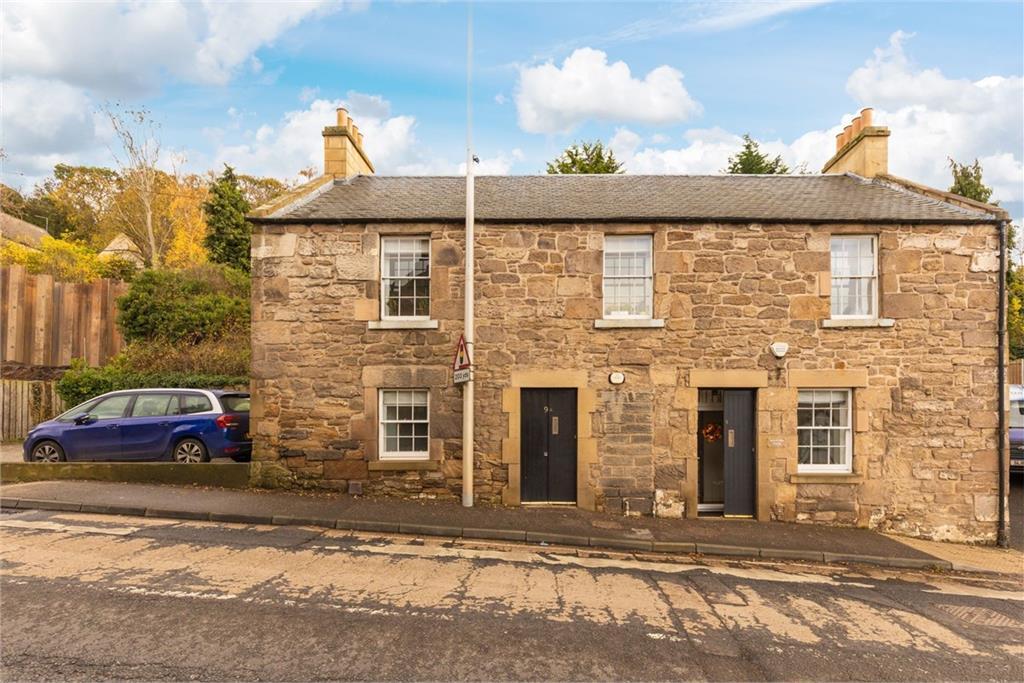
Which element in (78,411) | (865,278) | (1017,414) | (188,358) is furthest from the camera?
(188,358)

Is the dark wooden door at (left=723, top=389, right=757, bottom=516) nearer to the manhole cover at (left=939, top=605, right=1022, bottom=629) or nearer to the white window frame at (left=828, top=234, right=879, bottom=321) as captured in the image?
the white window frame at (left=828, top=234, right=879, bottom=321)

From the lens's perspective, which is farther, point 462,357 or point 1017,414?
point 1017,414

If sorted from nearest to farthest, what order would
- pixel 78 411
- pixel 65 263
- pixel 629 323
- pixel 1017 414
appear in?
pixel 629 323 → pixel 78 411 → pixel 1017 414 → pixel 65 263

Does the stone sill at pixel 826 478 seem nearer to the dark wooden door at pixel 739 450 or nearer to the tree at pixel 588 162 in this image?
the dark wooden door at pixel 739 450

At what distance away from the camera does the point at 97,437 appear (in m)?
10.4

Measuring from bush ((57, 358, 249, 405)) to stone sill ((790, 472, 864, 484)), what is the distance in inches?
545

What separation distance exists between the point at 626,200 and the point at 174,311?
14.6 metres

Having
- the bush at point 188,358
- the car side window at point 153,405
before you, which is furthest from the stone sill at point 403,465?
the bush at point 188,358

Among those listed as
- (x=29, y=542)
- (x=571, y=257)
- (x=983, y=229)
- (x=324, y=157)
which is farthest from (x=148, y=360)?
(x=983, y=229)

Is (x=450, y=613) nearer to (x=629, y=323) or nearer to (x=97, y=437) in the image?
(x=629, y=323)

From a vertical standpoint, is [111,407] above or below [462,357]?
below

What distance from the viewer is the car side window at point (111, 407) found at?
10.6 m

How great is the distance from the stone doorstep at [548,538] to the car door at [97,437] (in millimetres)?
2807

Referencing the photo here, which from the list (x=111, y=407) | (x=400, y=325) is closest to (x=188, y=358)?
(x=111, y=407)
